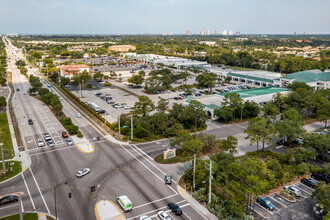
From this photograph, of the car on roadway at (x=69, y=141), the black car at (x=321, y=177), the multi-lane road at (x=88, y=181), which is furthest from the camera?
the car on roadway at (x=69, y=141)

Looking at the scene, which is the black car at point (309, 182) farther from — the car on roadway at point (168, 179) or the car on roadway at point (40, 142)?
the car on roadway at point (40, 142)

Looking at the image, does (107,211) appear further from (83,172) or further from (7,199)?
(7,199)

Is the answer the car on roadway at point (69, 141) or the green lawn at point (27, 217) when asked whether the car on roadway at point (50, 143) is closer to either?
the car on roadway at point (69, 141)

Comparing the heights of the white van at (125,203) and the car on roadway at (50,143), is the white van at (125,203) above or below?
below

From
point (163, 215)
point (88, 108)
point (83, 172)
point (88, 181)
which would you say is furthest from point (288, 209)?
point (88, 108)

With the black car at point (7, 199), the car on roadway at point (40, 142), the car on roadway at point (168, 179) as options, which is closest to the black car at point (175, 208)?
the car on roadway at point (168, 179)

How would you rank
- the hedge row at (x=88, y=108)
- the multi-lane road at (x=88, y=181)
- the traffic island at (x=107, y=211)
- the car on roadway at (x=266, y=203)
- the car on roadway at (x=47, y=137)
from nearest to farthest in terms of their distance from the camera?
the traffic island at (x=107, y=211) < the car on roadway at (x=266, y=203) < the multi-lane road at (x=88, y=181) < the car on roadway at (x=47, y=137) < the hedge row at (x=88, y=108)

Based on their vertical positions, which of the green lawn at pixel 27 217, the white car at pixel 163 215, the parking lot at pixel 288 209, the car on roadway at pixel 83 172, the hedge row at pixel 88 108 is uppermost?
the hedge row at pixel 88 108

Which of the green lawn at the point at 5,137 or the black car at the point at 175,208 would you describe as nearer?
the black car at the point at 175,208

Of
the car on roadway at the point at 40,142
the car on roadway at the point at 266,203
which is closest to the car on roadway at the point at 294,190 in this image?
the car on roadway at the point at 266,203
